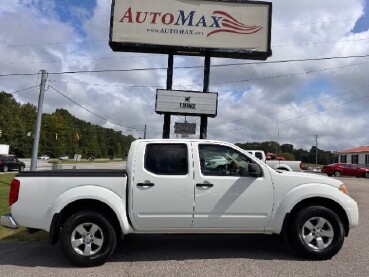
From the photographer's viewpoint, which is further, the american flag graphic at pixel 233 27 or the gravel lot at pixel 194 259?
the american flag graphic at pixel 233 27

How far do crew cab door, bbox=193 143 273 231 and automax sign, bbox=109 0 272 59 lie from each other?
10012mm

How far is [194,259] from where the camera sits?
6578 millimetres

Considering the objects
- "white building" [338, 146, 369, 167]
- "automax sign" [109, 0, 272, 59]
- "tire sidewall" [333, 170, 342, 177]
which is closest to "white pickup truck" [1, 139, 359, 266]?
"automax sign" [109, 0, 272, 59]

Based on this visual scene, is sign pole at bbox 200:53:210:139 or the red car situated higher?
sign pole at bbox 200:53:210:139

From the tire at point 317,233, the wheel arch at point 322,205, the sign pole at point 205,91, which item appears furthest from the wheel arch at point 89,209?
the sign pole at point 205,91

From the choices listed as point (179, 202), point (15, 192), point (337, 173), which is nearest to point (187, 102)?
point (179, 202)

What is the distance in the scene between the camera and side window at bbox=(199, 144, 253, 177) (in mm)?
6747

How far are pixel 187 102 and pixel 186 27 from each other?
2.83 metres

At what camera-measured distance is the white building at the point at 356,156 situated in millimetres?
66625

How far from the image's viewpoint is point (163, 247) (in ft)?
24.3

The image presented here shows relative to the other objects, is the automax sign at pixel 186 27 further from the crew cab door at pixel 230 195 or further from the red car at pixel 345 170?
the red car at pixel 345 170

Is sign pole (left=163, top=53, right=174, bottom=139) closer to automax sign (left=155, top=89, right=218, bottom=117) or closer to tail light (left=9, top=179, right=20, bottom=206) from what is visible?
automax sign (left=155, top=89, right=218, bottom=117)

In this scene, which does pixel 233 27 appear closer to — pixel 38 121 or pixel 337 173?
pixel 38 121

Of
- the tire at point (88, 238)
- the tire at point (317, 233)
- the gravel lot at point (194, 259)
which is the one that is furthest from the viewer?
the tire at point (317, 233)
